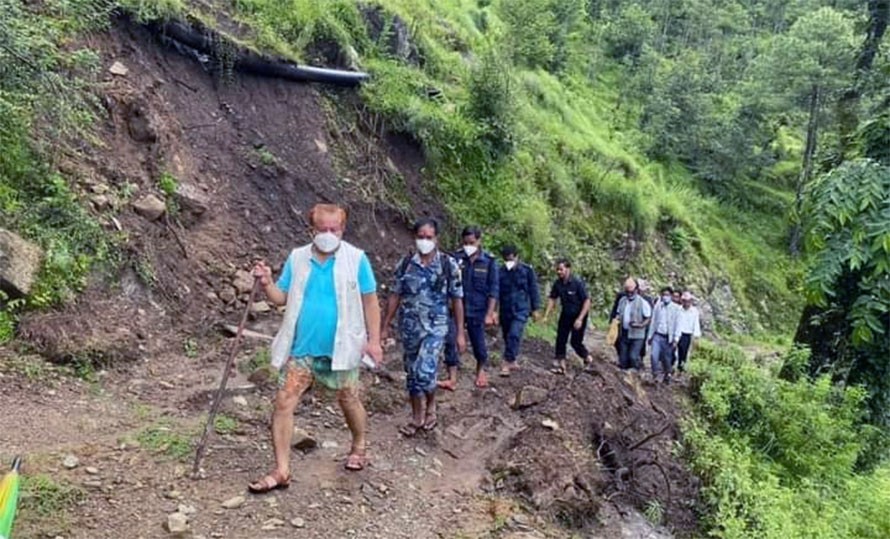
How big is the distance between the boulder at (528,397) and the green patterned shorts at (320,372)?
310 cm

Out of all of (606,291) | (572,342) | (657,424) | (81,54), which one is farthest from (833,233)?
(606,291)

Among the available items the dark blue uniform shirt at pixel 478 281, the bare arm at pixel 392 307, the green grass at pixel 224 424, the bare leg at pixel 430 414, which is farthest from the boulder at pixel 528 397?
the green grass at pixel 224 424

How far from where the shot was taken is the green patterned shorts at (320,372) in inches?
174

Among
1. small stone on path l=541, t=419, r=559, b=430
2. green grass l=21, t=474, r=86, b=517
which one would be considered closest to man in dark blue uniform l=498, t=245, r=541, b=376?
small stone on path l=541, t=419, r=559, b=430

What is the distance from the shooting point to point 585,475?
19.8 ft

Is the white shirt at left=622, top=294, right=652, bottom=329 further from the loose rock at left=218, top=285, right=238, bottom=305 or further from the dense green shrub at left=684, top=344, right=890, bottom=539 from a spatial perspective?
the loose rock at left=218, top=285, right=238, bottom=305

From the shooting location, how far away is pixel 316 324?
438cm

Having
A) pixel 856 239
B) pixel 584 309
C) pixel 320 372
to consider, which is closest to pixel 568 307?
pixel 584 309

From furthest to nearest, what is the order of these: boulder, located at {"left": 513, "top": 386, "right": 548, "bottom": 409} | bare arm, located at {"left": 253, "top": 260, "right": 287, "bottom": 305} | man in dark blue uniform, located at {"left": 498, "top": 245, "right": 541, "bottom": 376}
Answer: man in dark blue uniform, located at {"left": 498, "top": 245, "right": 541, "bottom": 376} → boulder, located at {"left": 513, "top": 386, "right": 548, "bottom": 409} → bare arm, located at {"left": 253, "top": 260, "right": 287, "bottom": 305}

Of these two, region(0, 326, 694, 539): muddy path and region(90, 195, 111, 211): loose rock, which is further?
region(90, 195, 111, 211): loose rock

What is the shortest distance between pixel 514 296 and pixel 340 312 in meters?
4.34

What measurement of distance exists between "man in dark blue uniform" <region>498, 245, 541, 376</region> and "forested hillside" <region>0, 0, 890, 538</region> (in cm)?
206

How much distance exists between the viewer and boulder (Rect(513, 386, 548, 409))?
7262mm

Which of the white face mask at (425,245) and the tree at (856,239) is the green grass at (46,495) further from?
the tree at (856,239)
